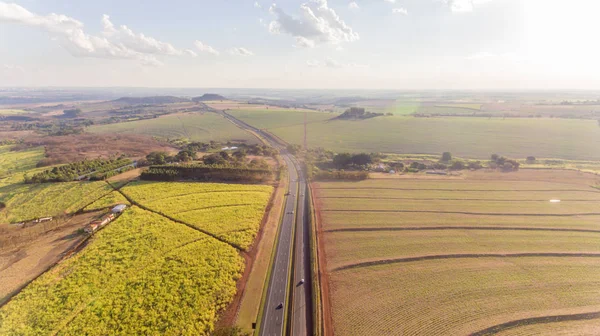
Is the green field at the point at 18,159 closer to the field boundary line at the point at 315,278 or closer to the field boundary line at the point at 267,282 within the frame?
the field boundary line at the point at 267,282

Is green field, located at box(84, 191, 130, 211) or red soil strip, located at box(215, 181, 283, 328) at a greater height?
green field, located at box(84, 191, 130, 211)

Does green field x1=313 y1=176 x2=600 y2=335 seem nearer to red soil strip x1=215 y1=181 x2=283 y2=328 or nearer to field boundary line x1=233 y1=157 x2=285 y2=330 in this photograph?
field boundary line x1=233 y1=157 x2=285 y2=330

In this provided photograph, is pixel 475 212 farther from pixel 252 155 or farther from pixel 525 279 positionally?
pixel 252 155

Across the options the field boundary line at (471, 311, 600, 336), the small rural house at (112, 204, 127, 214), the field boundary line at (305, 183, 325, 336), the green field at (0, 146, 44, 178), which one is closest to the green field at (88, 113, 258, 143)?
the green field at (0, 146, 44, 178)

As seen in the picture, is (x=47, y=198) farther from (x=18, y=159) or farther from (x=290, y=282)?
(x=18, y=159)

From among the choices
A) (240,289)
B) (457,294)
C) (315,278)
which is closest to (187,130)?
(240,289)

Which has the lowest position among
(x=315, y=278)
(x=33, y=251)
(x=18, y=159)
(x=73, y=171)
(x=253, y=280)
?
(x=253, y=280)

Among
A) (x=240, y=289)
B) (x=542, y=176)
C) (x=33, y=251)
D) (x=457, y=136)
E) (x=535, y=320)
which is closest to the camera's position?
(x=535, y=320)

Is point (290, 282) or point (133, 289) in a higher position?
point (133, 289)
